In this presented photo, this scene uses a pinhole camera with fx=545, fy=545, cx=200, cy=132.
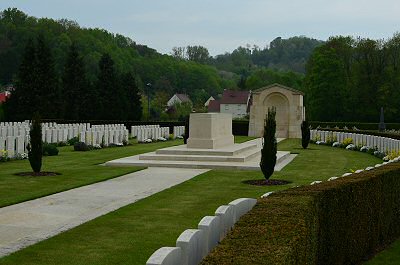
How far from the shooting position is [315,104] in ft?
193

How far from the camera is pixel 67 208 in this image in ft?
32.8

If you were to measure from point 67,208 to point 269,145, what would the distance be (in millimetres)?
5872

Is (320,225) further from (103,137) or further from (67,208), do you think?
(103,137)

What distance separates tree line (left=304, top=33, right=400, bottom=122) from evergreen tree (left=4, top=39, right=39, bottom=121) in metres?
29.4

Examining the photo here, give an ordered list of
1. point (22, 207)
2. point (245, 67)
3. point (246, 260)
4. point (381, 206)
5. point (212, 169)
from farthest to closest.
Answer: point (245, 67)
point (212, 169)
point (22, 207)
point (381, 206)
point (246, 260)

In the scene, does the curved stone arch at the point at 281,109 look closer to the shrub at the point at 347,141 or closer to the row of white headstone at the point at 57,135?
the shrub at the point at 347,141

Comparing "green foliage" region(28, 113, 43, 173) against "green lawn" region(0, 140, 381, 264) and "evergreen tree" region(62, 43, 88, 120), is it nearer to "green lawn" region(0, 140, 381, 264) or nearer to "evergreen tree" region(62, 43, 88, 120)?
"green lawn" region(0, 140, 381, 264)

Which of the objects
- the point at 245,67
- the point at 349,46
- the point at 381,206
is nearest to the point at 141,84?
the point at 349,46

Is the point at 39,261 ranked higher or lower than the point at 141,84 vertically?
lower

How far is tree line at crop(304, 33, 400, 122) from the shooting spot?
189 feet

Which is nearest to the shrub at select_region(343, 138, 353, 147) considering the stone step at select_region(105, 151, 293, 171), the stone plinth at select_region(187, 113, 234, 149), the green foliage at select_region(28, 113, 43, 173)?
the stone plinth at select_region(187, 113, 234, 149)

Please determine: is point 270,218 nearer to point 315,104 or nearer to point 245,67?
point 315,104

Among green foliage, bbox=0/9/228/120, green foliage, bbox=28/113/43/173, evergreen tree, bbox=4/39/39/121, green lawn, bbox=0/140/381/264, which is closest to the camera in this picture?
green lawn, bbox=0/140/381/264

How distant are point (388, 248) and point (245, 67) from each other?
164743 mm
